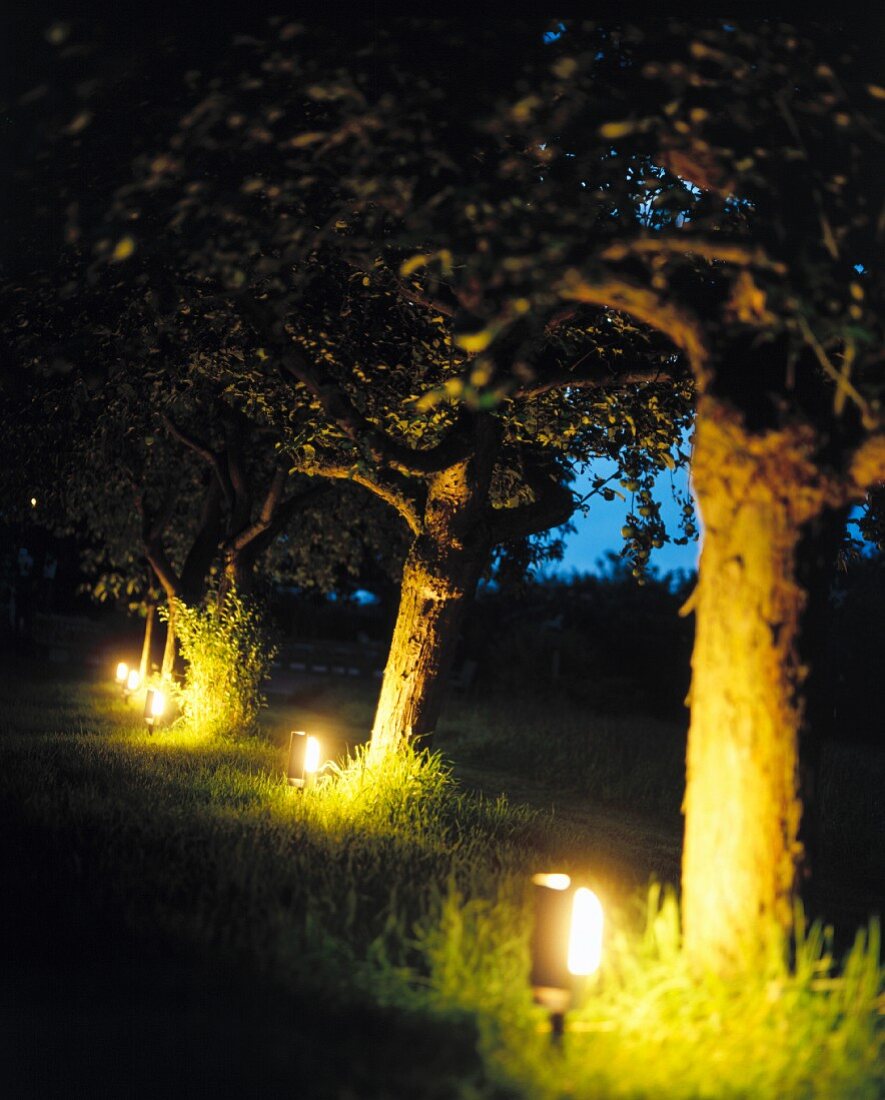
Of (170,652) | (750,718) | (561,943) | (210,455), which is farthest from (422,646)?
(170,652)

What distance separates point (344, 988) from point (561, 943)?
1.12 meters

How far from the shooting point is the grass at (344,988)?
4.57 meters

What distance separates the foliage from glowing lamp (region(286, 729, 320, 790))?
6.26m

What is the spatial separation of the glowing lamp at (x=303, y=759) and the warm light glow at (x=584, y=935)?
6003 millimetres

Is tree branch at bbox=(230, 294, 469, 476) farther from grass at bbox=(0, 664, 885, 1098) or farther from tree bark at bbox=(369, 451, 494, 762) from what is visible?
grass at bbox=(0, 664, 885, 1098)

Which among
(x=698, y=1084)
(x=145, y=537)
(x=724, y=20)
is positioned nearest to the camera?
(x=698, y=1084)

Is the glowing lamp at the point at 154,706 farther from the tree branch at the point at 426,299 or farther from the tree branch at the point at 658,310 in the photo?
the tree branch at the point at 658,310

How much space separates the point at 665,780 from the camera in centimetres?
1825

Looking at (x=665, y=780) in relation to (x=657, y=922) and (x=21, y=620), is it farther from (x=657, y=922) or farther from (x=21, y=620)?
(x=21, y=620)

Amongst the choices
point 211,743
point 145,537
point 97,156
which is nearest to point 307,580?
point 145,537

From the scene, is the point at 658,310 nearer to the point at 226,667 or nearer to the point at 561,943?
the point at 561,943

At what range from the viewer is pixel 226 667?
1744 centimetres

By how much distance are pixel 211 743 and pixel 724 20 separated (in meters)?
12.0

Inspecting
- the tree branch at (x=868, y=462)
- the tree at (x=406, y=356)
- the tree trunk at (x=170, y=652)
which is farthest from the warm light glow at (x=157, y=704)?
the tree branch at (x=868, y=462)
